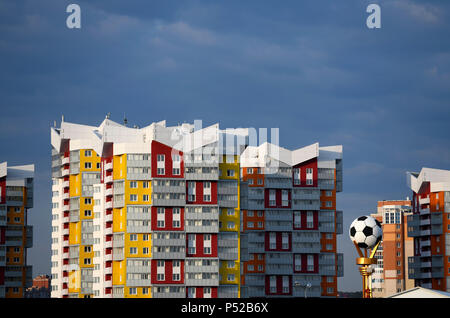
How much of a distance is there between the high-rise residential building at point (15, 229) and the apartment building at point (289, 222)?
39.6 metres

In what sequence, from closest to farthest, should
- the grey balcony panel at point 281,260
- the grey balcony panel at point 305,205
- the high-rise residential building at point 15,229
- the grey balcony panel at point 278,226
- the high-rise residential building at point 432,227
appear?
the high-rise residential building at point 432,227
the grey balcony panel at point 281,260
the grey balcony panel at point 278,226
the grey balcony panel at point 305,205
the high-rise residential building at point 15,229

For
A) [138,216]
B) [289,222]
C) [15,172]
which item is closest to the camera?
[138,216]

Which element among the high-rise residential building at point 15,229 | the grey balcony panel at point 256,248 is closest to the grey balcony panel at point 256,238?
the grey balcony panel at point 256,248

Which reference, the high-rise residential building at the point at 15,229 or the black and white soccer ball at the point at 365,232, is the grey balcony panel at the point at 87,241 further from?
the black and white soccer ball at the point at 365,232

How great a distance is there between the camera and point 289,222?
488 feet

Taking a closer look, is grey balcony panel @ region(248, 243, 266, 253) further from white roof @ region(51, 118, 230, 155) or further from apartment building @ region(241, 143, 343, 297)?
white roof @ region(51, 118, 230, 155)

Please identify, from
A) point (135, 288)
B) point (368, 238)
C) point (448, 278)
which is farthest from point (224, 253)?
point (368, 238)

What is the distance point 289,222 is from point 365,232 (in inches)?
3500

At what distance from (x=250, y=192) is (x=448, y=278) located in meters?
36.7

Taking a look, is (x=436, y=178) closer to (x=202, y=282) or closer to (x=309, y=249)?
(x=309, y=249)

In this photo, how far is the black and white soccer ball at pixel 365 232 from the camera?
60.0m

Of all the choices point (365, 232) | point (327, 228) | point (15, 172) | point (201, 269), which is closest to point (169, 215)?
point (201, 269)

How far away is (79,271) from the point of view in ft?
475
